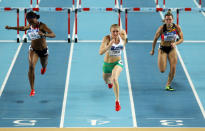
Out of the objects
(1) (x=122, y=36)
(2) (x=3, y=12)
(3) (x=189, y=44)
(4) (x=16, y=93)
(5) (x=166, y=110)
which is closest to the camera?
(1) (x=122, y=36)

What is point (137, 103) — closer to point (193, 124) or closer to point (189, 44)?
point (193, 124)

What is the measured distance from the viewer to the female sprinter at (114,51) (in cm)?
1265

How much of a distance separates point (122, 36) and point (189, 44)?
19.9 ft

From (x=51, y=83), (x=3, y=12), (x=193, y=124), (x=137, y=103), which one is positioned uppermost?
(x=3, y=12)

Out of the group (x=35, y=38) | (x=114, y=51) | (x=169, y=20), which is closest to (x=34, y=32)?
(x=35, y=38)

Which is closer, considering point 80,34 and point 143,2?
point 80,34

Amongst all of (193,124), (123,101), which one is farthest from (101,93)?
(193,124)

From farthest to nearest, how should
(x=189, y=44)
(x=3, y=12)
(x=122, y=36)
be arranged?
1. (x=3, y=12)
2. (x=189, y=44)
3. (x=122, y=36)

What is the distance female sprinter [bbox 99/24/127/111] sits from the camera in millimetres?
12648

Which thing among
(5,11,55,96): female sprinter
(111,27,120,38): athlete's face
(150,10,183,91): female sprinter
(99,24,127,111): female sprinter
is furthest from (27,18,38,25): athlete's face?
(150,10,183,91): female sprinter

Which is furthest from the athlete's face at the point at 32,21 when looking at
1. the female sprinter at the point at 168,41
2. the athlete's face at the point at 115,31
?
the female sprinter at the point at 168,41

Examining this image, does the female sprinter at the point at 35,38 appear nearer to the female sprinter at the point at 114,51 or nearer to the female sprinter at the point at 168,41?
the female sprinter at the point at 114,51

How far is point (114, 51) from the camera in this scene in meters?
13.2

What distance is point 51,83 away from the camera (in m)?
15.8
